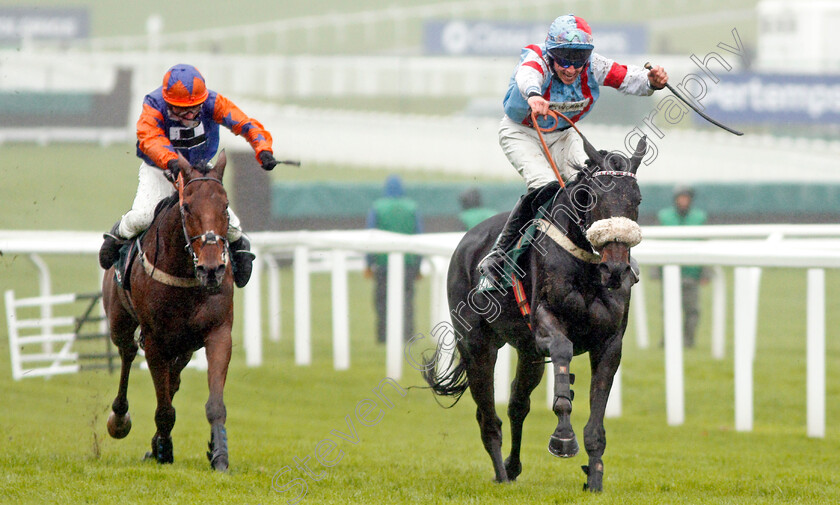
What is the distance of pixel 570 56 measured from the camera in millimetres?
5426

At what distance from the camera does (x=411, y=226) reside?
12125mm

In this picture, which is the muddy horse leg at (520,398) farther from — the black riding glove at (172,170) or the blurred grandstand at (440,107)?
the blurred grandstand at (440,107)

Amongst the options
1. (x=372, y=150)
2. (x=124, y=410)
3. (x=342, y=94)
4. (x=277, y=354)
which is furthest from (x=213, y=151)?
(x=342, y=94)

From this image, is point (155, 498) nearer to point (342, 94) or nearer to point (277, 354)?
point (277, 354)

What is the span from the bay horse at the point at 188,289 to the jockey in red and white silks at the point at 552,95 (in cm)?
133

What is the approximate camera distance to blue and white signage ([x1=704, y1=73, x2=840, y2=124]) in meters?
22.8

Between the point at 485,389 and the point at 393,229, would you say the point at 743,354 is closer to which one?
the point at 485,389

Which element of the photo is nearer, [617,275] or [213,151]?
[617,275]

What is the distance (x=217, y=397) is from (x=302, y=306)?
Result: 469cm

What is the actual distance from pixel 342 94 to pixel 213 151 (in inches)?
713

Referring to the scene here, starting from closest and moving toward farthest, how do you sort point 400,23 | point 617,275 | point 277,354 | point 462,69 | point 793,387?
point 617,275
point 793,387
point 277,354
point 462,69
point 400,23

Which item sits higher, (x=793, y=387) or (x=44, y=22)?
(x=44, y=22)

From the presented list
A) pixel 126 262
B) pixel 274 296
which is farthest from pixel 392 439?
pixel 274 296

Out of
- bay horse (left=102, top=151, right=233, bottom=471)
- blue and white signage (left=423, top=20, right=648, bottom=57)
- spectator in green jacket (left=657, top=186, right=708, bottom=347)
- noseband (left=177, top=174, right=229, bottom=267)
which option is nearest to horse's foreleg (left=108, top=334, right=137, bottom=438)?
bay horse (left=102, top=151, right=233, bottom=471)
